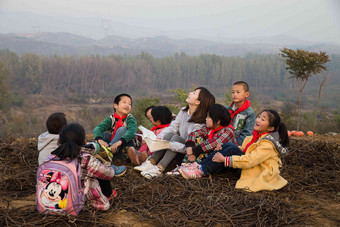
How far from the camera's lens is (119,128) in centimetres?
491

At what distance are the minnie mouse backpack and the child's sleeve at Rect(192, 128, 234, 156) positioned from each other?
1814 millimetres

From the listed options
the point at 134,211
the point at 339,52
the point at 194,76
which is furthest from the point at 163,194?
the point at 194,76

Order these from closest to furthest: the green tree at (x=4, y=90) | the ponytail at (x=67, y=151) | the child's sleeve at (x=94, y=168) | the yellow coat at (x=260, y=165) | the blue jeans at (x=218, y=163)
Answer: the ponytail at (x=67, y=151) → the child's sleeve at (x=94, y=168) → the yellow coat at (x=260, y=165) → the blue jeans at (x=218, y=163) → the green tree at (x=4, y=90)

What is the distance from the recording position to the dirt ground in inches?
114

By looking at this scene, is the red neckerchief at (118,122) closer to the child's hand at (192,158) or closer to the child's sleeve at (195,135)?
the child's sleeve at (195,135)

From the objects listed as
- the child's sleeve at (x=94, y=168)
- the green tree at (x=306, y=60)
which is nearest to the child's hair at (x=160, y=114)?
the child's sleeve at (x=94, y=168)

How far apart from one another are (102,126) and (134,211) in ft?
6.83

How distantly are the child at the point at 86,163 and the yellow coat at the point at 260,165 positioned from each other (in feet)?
5.21

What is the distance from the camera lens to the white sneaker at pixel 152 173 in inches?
165

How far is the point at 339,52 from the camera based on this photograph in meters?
11.9

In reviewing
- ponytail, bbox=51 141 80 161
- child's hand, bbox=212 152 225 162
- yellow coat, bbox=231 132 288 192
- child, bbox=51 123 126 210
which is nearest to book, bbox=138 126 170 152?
child's hand, bbox=212 152 225 162

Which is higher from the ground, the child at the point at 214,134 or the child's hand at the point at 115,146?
the child at the point at 214,134

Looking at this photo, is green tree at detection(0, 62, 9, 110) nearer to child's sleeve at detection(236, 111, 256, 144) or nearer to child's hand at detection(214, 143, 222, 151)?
child's sleeve at detection(236, 111, 256, 144)

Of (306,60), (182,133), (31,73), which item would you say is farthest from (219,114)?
(31,73)
